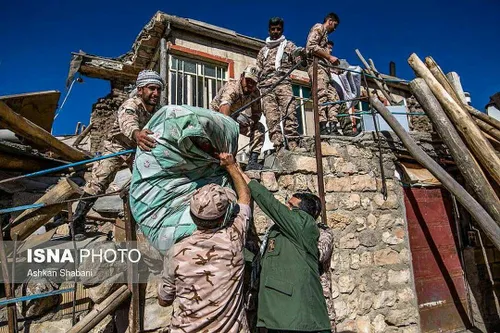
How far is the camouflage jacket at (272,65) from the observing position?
4680 millimetres

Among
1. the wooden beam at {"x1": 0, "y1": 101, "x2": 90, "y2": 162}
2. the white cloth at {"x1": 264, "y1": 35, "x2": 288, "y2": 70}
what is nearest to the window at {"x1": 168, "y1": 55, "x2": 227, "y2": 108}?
the wooden beam at {"x1": 0, "y1": 101, "x2": 90, "y2": 162}

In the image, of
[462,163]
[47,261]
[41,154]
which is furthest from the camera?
[41,154]

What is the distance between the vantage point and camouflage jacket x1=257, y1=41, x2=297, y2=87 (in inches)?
184

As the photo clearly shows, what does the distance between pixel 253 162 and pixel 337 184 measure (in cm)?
111

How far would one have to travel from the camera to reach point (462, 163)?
12.4 feet

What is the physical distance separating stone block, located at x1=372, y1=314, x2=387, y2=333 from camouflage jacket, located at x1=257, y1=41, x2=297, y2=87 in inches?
130

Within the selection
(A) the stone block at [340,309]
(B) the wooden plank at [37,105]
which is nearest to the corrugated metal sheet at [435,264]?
(A) the stone block at [340,309]

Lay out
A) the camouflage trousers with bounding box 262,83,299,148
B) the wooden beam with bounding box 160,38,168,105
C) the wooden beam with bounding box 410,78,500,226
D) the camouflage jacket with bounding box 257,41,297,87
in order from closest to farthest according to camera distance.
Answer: the wooden beam with bounding box 410,78,500,226 < the camouflage trousers with bounding box 262,83,299,148 < the camouflage jacket with bounding box 257,41,297,87 < the wooden beam with bounding box 160,38,168,105

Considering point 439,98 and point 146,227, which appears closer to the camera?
point 146,227

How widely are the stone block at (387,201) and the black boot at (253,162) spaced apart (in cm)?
159

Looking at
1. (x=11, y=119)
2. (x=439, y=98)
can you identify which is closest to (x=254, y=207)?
(x=439, y=98)

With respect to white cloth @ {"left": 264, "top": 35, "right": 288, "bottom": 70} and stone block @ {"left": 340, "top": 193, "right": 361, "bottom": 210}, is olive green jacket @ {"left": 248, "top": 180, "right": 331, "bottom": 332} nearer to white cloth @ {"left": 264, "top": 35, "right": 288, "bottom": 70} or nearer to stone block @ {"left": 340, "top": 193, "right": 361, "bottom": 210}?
stone block @ {"left": 340, "top": 193, "right": 361, "bottom": 210}

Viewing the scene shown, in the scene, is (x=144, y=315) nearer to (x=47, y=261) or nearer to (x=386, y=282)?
(x=47, y=261)

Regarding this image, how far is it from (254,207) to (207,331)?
5.07 ft
